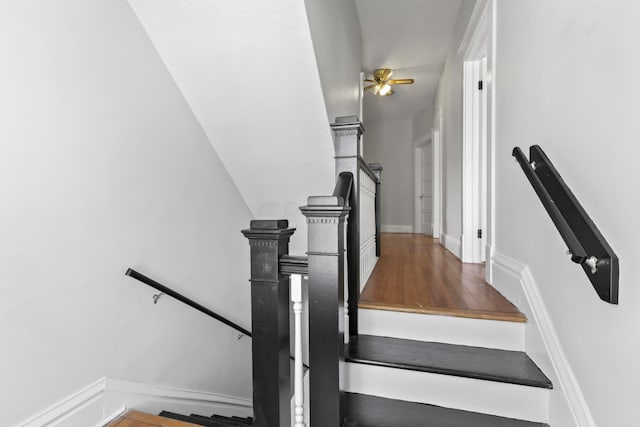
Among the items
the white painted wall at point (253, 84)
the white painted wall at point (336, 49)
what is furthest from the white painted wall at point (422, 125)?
the white painted wall at point (253, 84)

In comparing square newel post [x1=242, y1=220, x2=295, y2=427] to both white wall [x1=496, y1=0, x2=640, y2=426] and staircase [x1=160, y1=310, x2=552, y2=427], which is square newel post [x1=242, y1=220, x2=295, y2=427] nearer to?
staircase [x1=160, y1=310, x2=552, y2=427]

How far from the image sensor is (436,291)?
190 cm

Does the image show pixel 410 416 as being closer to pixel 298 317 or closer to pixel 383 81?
pixel 298 317

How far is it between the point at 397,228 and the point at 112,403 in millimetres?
5922

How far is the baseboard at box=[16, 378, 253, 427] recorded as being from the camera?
1288 millimetres

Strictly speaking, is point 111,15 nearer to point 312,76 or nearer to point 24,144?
point 24,144

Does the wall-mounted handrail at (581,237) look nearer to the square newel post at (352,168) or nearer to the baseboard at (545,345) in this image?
the baseboard at (545,345)

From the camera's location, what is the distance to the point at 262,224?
1103 mm

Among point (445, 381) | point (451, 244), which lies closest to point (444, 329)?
point (445, 381)

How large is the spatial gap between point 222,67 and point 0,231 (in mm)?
1392

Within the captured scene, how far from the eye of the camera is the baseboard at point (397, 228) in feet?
21.7

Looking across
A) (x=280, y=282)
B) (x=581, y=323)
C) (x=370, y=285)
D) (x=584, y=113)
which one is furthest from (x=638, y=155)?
(x=370, y=285)

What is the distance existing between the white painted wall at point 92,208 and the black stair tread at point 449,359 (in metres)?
1.19

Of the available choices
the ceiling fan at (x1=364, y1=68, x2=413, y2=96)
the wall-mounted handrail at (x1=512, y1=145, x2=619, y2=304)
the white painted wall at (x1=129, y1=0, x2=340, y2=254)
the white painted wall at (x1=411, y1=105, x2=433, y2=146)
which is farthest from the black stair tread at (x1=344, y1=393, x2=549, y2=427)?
the white painted wall at (x1=411, y1=105, x2=433, y2=146)
